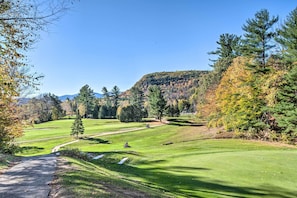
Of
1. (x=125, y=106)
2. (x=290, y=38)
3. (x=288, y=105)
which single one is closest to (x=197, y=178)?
(x=288, y=105)

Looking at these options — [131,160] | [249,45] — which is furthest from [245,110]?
[131,160]

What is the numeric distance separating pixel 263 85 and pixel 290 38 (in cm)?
649

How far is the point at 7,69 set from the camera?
8.27 meters

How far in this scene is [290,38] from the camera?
103 feet

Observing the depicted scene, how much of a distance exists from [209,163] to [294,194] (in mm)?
6380

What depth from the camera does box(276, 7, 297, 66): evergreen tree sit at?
3022 centimetres

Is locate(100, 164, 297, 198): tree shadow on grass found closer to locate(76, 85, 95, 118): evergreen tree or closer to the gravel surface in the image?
the gravel surface

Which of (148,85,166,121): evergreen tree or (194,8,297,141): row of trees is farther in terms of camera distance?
(148,85,166,121): evergreen tree

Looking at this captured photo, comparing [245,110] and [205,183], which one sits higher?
[245,110]

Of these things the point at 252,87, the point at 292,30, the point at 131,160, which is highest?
the point at 292,30

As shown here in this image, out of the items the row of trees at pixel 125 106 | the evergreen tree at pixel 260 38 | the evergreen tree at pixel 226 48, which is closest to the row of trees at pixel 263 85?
the evergreen tree at pixel 260 38

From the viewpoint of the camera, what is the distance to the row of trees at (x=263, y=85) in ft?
104

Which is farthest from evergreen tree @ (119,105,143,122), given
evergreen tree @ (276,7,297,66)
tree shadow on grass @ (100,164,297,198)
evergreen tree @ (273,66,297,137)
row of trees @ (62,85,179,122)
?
tree shadow on grass @ (100,164,297,198)

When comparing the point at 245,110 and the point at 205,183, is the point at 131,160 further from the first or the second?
the point at 245,110
